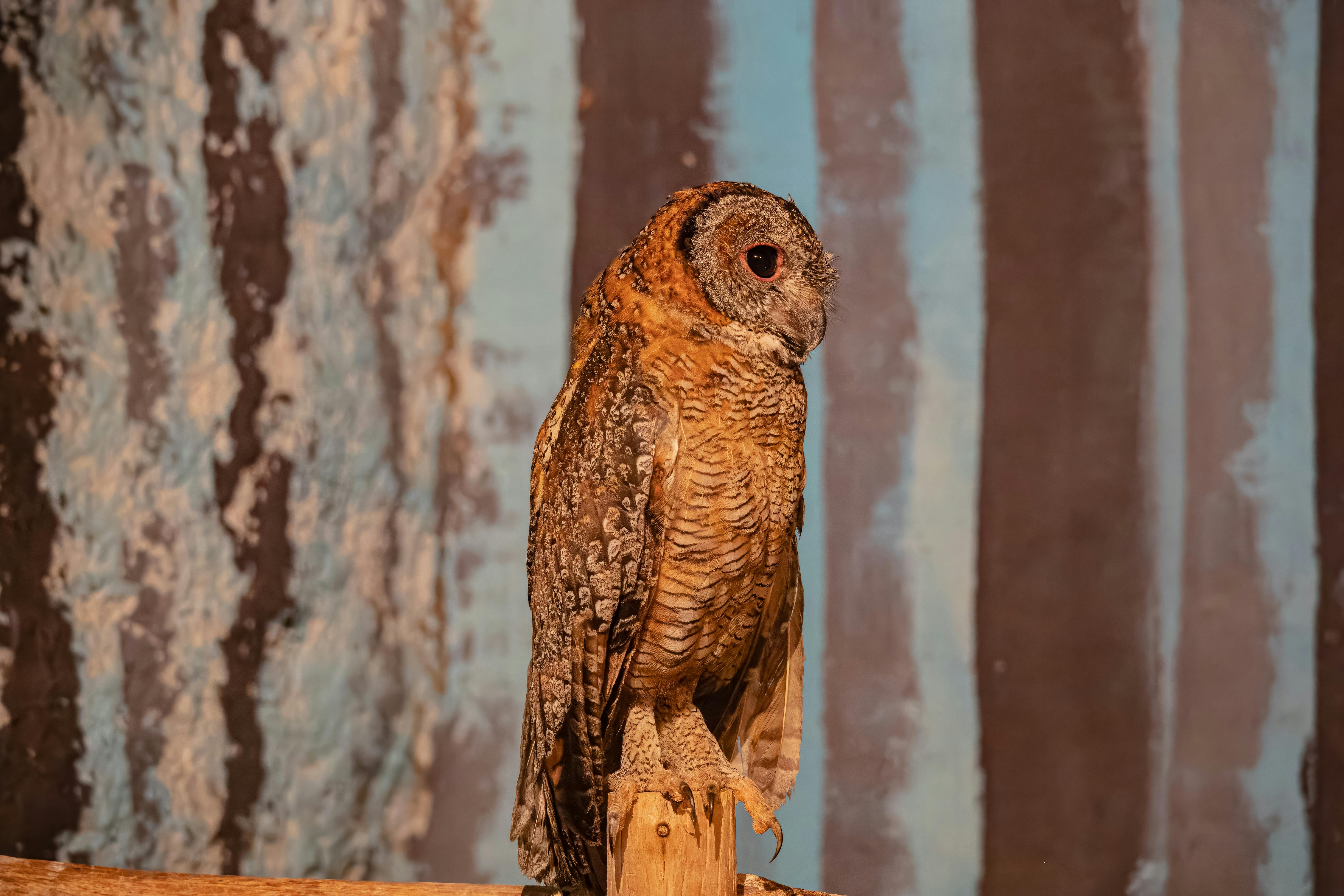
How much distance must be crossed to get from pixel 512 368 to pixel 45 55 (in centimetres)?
107

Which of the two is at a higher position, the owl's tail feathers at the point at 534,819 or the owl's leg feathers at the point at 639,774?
the owl's leg feathers at the point at 639,774

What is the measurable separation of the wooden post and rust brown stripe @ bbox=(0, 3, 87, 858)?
4.26 feet

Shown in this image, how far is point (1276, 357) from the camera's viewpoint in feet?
6.03

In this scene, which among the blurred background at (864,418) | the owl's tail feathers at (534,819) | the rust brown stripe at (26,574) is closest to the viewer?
the owl's tail feathers at (534,819)

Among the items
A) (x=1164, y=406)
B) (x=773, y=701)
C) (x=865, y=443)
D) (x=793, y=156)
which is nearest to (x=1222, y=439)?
(x=1164, y=406)

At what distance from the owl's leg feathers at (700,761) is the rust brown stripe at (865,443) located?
2.34 ft

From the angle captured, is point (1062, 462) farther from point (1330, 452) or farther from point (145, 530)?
point (145, 530)

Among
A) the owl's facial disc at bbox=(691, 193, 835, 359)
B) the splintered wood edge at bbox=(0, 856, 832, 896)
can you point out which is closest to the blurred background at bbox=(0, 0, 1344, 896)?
the splintered wood edge at bbox=(0, 856, 832, 896)

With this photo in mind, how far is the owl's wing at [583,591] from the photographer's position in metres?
1.04

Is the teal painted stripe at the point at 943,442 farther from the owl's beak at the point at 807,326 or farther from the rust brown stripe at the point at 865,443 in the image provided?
the owl's beak at the point at 807,326

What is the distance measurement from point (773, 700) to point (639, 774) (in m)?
0.27

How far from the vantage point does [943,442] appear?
186 cm

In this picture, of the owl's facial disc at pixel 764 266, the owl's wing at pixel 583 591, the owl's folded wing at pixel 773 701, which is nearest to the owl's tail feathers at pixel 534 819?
the owl's wing at pixel 583 591

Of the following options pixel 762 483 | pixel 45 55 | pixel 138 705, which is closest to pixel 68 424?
pixel 138 705
